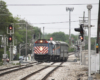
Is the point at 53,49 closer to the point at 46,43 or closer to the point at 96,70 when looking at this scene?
the point at 46,43

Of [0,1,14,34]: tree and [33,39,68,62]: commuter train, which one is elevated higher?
[0,1,14,34]: tree

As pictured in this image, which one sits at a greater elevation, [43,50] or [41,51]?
[43,50]

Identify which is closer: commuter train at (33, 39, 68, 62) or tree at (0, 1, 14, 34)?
commuter train at (33, 39, 68, 62)

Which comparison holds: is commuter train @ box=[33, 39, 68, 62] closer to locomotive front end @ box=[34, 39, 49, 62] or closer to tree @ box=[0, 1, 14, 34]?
locomotive front end @ box=[34, 39, 49, 62]

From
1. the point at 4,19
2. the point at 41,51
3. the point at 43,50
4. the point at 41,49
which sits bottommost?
the point at 41,51

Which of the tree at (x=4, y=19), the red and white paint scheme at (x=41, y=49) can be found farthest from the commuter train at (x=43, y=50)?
the tree at (x=4, y=19)

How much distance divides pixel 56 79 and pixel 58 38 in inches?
6116

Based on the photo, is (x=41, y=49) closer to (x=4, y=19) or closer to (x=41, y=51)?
(x=41, y=51)

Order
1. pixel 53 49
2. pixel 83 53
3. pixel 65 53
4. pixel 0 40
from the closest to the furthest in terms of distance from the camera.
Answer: pixel 83 53
pixel 53 49
pixel 65 53
pixel 0 40

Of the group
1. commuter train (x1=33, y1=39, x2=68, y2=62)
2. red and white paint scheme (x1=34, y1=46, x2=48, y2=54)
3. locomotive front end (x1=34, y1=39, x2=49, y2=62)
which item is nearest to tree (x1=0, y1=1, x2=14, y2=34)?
commuter train (x1=33, y1=39, x2=68, y2=62)

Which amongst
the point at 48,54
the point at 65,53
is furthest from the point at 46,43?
the point at 65,53

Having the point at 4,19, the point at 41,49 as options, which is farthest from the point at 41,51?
the point at 4,19

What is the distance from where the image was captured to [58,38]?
17175cm

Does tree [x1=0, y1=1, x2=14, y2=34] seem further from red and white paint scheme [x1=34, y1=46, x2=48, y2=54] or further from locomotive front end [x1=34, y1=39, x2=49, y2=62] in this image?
red and white paint scheme [x1=34, y1=46, x2=48, y2=54]
